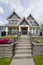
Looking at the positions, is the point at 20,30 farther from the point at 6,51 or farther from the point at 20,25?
the point at 6,51

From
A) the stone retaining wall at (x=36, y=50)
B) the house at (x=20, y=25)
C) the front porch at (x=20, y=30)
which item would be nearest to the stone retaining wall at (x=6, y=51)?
the stone retaining wall at (x=36, y=50)

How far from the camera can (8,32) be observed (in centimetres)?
3114

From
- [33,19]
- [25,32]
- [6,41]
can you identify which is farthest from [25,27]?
[6,41]

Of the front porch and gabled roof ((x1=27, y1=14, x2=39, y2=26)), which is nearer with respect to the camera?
the front porch

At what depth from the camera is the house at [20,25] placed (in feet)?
102

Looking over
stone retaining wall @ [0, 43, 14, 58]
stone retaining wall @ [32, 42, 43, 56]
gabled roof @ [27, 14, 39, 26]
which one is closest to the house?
gabled roof @ [27, 14, 39, 26]

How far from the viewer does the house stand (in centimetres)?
3095

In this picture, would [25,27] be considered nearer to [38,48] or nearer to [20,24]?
[20,24]

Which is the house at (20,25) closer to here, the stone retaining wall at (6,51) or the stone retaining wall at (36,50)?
the stone retaining wall at (36,50)

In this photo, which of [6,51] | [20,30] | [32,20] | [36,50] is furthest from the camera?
[32,20]

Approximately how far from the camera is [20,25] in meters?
30.8

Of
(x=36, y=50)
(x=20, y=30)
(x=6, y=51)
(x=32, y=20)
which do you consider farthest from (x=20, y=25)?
(x=6, y=51)

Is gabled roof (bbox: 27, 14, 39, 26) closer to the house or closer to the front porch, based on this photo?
the house

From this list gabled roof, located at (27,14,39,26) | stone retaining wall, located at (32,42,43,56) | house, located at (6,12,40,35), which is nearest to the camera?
stone retaining wall, located at (32,42,43,56)
